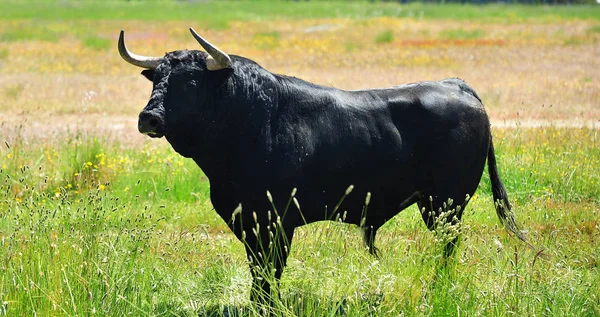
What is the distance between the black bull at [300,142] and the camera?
662 cm

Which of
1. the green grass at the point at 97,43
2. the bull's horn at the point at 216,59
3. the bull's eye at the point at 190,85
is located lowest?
the green grass at the point at 97,43

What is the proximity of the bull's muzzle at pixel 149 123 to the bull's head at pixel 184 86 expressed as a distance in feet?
0.07

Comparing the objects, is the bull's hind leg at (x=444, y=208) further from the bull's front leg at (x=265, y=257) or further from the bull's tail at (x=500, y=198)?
the bull's front leg at (x=265, y=257)

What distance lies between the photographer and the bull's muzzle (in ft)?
20.7

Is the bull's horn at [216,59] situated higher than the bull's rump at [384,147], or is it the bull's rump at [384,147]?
the bull's horn at [216,59]

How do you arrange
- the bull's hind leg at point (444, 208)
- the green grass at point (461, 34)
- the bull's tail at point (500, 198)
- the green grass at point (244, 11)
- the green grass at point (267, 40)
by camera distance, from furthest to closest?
the green grass at point (244, 11), the green grass at point (461, 34), the green grass at point (267, 40), the bull's tail at point (500, 198), the bull's hind leg at point (444, 208)

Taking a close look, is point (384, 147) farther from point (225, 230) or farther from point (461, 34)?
point (461, 34)

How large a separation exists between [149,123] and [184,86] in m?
0.45

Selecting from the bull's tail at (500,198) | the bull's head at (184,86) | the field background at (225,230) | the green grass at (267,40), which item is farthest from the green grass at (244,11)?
the bull's head at (184,86)

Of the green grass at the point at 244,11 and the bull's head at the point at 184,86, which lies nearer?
the bull's head at the point at 184,86

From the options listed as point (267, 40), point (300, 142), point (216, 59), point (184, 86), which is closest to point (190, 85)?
point (184, 86)

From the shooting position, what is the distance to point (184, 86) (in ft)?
21.7

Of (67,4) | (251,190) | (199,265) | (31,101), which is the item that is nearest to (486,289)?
(251,190)

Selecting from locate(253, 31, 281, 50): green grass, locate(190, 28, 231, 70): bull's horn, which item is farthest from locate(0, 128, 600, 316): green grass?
locate(253, 31, 281, 50): green grass
